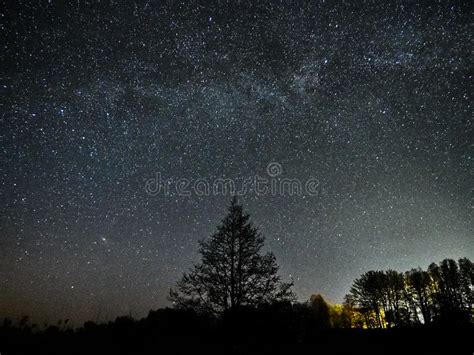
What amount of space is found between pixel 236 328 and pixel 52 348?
8.07 metres

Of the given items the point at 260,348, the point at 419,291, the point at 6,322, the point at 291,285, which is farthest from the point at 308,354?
the point at 419,291

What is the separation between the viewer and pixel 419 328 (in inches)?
632

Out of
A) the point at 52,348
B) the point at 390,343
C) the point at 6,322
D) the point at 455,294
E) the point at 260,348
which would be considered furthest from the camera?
the point at 455,294

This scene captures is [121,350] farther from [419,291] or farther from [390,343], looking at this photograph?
[419,291]

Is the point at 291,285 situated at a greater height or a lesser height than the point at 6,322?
greater

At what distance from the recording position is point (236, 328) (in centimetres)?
1139

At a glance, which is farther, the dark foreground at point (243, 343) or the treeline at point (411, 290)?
the treeline at point (411, 290)

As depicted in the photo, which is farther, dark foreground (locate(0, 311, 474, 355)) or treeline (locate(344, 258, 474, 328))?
treeline (locate(344, 258, 474, 328))

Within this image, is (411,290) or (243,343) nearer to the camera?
(243,343)

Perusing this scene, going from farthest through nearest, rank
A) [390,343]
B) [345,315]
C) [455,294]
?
[345,315], [455,294], [390,343]

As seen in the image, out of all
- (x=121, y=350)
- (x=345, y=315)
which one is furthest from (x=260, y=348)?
(x=345, y=315)

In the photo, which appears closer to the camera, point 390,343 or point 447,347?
point 447,347

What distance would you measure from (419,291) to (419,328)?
3643 cm

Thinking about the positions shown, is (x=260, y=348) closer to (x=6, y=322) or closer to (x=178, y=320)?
(x=178, y=320)
